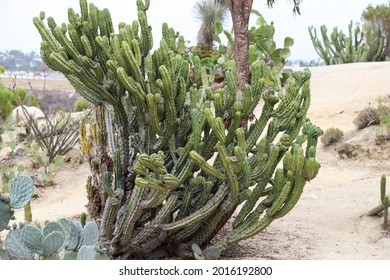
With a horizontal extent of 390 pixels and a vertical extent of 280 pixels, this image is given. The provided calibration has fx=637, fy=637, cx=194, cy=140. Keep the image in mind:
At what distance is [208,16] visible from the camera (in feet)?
67.9

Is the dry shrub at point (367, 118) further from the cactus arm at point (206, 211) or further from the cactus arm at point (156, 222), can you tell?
the cactus arm at point (156, 222)

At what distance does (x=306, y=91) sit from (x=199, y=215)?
52.2 inches

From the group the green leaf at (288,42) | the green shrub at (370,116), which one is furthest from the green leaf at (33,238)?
the green leaf at (288,42)

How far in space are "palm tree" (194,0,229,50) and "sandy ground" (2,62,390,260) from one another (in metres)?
6.84

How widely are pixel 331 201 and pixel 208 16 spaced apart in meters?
14.0

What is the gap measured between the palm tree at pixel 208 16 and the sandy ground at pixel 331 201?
22.4 ft

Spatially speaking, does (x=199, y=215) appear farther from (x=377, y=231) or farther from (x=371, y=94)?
(x=371, y=94)

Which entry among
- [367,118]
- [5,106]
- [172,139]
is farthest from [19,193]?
[5,106]

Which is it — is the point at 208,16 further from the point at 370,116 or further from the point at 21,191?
the point at 21,191

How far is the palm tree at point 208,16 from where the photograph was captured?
67.5 ft

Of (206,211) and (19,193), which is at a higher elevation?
(19,193)

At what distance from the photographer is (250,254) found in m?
5.43

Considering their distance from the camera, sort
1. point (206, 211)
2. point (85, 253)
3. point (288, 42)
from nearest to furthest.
→ point (85, 253) < point (206, 211) < point (288, 42)
